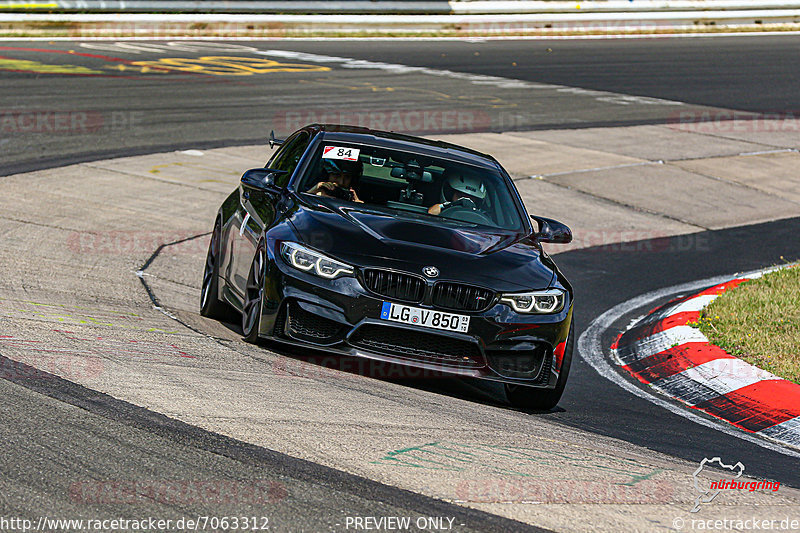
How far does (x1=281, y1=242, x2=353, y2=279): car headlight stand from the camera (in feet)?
20.2

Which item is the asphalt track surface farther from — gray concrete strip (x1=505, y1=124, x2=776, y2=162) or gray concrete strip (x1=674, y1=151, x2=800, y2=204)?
gray concrete strip (x1=674, y1=151, x2=800, y2=204)

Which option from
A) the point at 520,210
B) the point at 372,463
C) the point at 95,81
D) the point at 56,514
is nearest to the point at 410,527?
the point at 372,463

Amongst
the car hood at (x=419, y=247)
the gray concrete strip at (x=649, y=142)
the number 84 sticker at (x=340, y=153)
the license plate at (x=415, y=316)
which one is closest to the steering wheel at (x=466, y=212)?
the car hood at (x=419, y=247)

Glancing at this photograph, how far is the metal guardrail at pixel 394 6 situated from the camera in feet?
97.0

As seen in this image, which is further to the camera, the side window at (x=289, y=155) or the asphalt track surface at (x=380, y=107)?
the side window at (x=289, y=155)

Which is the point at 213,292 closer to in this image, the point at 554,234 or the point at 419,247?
the point at 419,247

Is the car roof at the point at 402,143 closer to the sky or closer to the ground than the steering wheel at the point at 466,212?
closer to the sky

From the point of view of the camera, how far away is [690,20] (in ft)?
131

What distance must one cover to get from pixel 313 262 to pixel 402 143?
2043 mm

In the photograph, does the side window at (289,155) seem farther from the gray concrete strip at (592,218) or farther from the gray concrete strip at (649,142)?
the gray concrete strip at (649,142)

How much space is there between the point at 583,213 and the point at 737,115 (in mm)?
10691

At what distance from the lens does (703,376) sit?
7.60m

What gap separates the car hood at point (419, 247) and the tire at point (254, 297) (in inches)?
12.0

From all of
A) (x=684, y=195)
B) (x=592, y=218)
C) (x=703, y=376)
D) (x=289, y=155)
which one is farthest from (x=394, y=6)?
(x=703, y=376)
